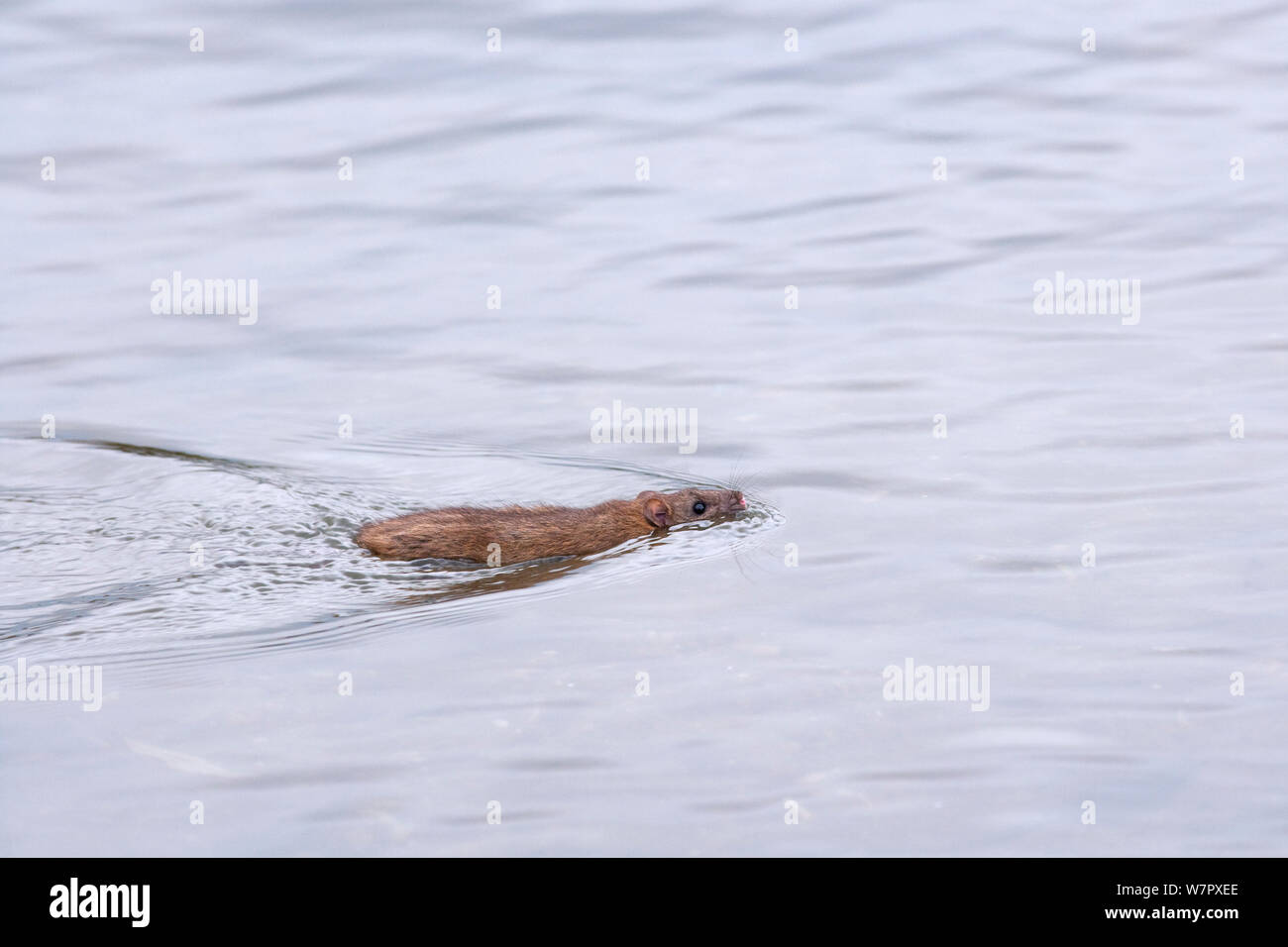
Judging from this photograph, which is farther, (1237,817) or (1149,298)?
(1149,298)

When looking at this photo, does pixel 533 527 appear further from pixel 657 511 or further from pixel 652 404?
pixel 652 404

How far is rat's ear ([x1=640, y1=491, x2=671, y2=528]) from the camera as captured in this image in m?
10.5

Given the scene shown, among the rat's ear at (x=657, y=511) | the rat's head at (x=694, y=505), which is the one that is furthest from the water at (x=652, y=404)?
the rat's ear at (x=657, y=511)

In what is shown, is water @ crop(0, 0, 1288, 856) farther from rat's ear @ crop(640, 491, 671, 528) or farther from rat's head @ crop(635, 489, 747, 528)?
rat's ear @ crop(640, 491, 671, 528)

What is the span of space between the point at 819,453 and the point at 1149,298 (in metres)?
4.18

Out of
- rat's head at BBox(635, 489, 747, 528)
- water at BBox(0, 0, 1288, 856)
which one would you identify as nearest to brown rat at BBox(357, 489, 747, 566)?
rat's head at BBox(635, 489, 747, 528)

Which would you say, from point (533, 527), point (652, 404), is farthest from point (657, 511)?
point (652, 404)

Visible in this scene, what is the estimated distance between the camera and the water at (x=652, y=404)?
6.81 m

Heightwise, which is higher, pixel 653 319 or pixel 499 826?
pixel 653 319

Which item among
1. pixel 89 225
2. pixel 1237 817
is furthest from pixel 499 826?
pixel 89 225
